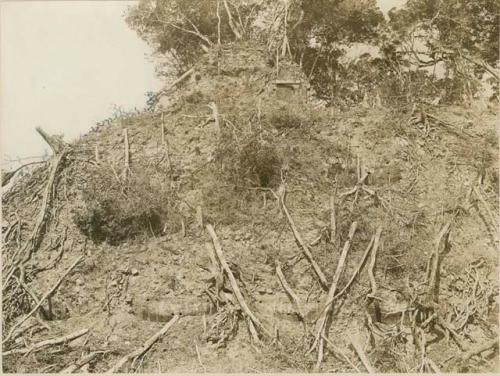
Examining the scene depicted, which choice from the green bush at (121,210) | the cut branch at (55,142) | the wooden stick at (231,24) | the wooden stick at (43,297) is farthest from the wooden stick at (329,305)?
the wooden stick at (231,24)

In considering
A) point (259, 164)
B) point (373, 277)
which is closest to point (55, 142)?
point (259, 164)

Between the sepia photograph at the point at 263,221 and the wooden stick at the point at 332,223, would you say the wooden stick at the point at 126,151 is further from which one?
the wooden stick at the point at 332,223

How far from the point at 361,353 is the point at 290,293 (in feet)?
4.58

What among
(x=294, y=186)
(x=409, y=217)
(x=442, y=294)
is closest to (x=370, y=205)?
(x=409, y=217)

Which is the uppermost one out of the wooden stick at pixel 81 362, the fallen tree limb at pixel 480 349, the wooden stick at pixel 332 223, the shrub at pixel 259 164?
the shrub at pixel 259 164

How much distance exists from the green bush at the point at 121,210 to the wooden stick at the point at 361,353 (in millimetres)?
3957

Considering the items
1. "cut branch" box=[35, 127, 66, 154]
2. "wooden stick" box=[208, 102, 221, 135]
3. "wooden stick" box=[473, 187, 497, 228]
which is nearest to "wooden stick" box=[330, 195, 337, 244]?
"wooden stick" box=[473, 187, 497, 228]

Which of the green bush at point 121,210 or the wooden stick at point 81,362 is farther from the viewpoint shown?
the green bush at point 121,210

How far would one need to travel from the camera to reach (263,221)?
9750mm

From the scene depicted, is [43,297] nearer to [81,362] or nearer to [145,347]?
[81,362]

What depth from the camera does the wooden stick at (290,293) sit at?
27.5 ft

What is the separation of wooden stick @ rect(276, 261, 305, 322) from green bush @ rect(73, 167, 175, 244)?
243 cm

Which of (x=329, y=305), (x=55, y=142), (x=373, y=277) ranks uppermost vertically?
(x=55, y=142)

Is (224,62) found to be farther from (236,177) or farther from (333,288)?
(333,288)
